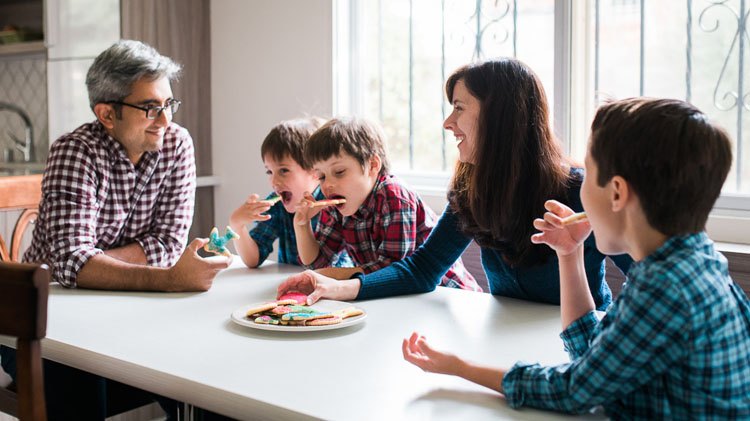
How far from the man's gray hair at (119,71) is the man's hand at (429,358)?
49.1 inches

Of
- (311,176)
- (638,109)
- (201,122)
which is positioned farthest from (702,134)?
(201,122)

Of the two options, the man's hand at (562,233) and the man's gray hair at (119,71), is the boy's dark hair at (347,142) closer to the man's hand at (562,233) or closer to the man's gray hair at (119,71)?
the man's gray hair at (119,71)

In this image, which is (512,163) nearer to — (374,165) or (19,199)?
(374,165)

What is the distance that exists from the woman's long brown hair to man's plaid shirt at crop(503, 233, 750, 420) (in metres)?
→ 0.68

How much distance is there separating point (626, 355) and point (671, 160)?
0.76 feet

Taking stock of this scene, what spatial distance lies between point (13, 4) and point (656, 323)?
4705mm

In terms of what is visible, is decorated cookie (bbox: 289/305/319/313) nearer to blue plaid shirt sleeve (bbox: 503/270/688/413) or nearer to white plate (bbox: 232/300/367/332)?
white plate (bbox: 232/300/367/332)

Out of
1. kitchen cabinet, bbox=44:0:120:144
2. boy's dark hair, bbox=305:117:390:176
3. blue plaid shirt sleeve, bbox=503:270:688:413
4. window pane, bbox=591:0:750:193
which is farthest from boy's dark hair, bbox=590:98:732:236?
kitchen cabinet, bbox=44:0:120:144

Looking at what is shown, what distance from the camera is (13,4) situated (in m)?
4.46

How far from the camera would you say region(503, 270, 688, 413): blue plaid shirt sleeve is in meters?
0.79

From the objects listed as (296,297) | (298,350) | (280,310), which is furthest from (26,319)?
(296,297)

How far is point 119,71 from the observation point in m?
1.92

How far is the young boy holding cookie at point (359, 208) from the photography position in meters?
1.83

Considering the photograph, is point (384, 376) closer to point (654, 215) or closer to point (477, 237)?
point (654, 215)
